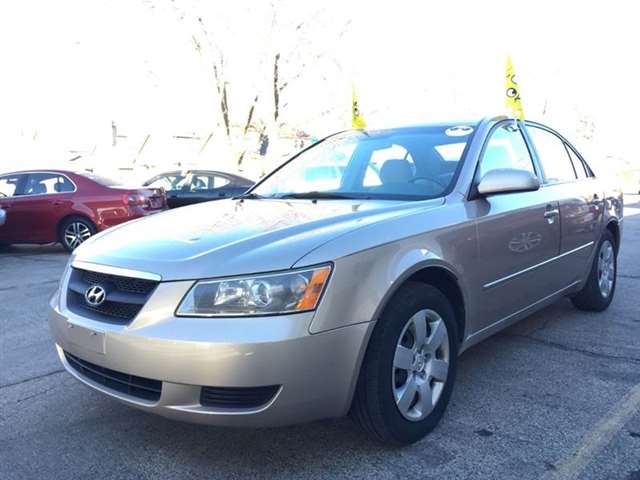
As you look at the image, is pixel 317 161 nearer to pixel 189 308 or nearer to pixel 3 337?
pixel 189 308

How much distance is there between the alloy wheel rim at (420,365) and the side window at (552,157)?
1.88m

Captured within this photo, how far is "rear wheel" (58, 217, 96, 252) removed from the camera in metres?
9.59

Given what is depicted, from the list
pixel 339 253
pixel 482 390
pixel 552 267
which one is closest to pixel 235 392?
pixel 339 253

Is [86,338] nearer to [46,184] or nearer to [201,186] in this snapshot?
[46,184]

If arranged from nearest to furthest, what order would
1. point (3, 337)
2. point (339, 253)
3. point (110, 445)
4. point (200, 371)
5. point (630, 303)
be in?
point (200, 371), point (339, 253), point (110, 445), point (3, 337), point (630, 303)

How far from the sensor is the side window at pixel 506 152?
3646 millimetres

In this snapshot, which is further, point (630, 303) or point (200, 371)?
point (630, 303)

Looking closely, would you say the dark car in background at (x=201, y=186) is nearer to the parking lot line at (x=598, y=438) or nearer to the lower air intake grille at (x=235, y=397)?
the parking lot line at (x=598, y=438)

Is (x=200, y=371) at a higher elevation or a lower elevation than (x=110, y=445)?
higher

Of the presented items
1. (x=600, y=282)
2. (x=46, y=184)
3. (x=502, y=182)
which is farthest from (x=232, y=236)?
(x=46, y=184)

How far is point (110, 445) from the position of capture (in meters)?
2.82

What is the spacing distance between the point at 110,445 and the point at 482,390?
2039 mm

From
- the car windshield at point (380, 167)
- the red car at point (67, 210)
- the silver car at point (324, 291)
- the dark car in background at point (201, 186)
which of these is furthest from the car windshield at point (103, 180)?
the silver car at point (324, 291)

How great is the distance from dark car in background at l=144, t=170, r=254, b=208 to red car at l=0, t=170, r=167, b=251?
2.78 meters
